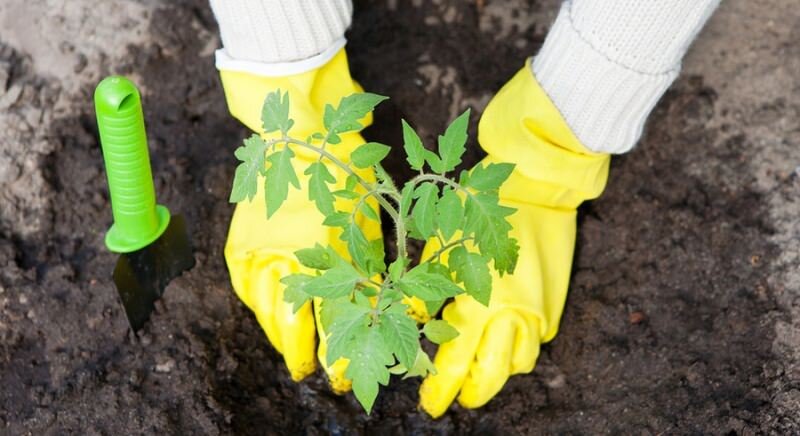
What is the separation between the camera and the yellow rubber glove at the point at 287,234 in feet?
5.75

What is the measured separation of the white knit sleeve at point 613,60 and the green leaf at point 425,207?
1.50ft

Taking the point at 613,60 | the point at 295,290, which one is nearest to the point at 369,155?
the point at 295,290

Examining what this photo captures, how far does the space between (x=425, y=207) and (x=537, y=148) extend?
0.45m

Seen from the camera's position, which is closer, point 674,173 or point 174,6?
point 674,173

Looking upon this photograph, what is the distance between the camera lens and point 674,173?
79.4 inches

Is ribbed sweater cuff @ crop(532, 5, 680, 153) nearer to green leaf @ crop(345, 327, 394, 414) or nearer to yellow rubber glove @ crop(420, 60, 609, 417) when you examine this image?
yellow rubber glove @ crop(420, 60, 609, 417)

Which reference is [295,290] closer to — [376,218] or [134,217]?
[376,218]

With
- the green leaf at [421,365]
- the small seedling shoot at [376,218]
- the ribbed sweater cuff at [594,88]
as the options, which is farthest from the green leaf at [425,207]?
the ribbed sweater cuff at [594,88]

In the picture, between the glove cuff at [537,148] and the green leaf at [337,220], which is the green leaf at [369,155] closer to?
the green leaf at [337,220]

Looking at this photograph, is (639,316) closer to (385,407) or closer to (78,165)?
(385,407)

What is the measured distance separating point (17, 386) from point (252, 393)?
41cm

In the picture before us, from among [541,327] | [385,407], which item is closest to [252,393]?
[385,407]

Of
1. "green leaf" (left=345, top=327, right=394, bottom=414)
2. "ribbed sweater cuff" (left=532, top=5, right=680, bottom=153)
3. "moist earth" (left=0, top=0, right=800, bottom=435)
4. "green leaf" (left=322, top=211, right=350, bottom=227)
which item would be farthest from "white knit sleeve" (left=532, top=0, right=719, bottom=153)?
"green leaf" (left=345, top=327, right=394, bottom=414)

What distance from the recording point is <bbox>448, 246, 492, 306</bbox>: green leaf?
147 cm
